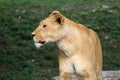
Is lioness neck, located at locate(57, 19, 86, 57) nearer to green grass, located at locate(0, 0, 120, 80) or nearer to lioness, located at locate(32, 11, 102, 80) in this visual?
lioness, located at locate(32, 11, 102, 80)

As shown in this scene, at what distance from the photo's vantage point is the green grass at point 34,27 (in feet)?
32.9

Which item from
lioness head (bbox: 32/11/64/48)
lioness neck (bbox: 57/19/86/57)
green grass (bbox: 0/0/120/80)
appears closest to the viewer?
lioness head (bbox: 32/11/64/48)

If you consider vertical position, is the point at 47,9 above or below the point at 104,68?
above

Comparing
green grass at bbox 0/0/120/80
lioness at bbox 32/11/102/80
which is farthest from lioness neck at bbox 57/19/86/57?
green grass at bbox 0/0/120/80

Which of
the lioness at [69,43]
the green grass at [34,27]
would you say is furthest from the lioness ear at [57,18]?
the green grass at [34,27]

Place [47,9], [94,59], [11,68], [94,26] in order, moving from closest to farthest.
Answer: [94,59], [11,68], [94,26], [47,9]

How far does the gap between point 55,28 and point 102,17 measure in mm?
7483

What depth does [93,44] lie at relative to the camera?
645 cm

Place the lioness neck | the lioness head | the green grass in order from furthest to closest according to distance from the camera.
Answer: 1. the green grass
2. the lioness neck
3. the lioness head

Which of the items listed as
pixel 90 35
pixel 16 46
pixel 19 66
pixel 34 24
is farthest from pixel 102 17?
pixel 90 35

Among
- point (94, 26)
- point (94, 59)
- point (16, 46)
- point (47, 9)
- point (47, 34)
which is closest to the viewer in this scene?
point (47, 34)

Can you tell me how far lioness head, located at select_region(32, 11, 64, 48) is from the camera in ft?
19.5

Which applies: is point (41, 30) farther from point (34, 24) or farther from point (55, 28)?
point (34, 24)

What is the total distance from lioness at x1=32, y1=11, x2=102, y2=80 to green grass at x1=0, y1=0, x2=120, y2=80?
3245 mm
